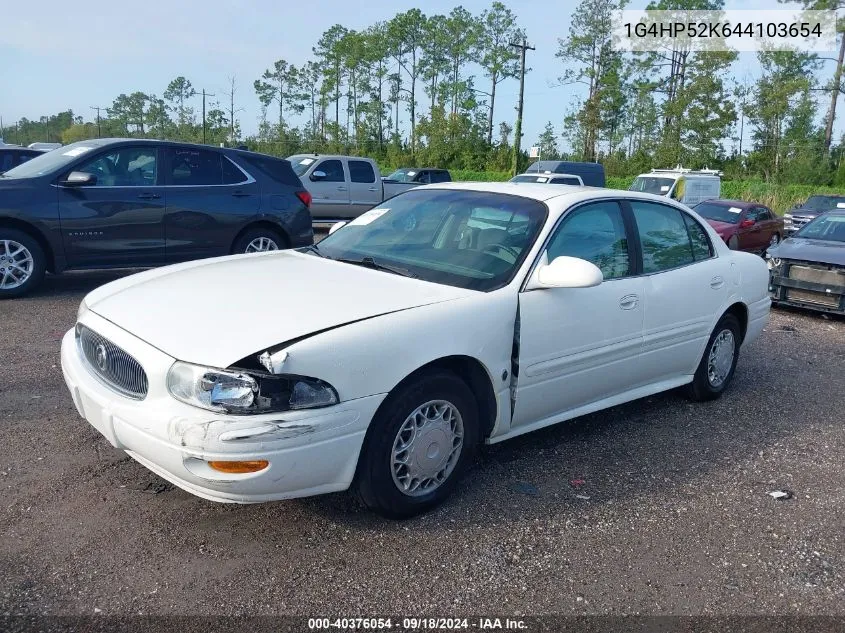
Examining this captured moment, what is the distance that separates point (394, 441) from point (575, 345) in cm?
130

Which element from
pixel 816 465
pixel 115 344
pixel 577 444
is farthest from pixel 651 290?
pixel 115 344

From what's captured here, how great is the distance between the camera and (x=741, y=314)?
5723mm

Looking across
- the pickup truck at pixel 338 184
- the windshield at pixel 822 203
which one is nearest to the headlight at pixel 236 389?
the pickup truck at pixel 338 184

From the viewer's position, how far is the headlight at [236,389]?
2.92m

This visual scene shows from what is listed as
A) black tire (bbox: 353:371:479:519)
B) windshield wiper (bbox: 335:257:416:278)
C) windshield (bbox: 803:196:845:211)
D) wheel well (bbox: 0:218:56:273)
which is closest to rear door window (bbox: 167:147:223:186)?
wheel well (bbox: 0:218:56:273)

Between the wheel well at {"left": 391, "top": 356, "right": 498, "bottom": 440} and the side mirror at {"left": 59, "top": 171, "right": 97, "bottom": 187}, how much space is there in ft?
17.9

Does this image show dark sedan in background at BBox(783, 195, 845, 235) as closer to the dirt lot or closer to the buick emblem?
the dirt lot

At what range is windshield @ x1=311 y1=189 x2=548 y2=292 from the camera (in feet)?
13.1

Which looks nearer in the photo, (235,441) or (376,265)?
(235,441)

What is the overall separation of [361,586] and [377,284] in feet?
4.80

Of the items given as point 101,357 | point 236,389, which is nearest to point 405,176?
point 101,357

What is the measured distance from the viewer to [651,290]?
4645 mm

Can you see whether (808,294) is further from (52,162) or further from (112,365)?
(52,162)

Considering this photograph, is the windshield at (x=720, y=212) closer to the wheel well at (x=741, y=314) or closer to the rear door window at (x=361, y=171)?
the rear door window at (x=361, y=171)
